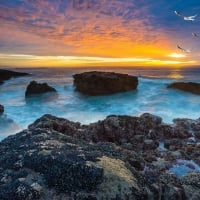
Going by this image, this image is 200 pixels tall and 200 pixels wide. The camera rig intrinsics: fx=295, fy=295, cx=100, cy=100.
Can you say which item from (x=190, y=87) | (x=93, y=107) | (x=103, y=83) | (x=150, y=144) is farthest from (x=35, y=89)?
(x=150, y=144)

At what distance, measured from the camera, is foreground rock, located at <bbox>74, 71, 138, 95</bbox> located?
107 feet

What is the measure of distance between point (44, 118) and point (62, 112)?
12.0 m

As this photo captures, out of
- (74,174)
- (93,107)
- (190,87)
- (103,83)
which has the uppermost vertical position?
(74,174)

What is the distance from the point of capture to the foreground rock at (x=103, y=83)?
107ft

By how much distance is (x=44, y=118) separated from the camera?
42.6ft

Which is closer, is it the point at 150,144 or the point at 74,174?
the point at 74,174

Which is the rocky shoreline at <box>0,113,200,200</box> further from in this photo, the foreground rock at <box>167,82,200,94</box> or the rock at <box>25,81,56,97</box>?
the foreground rock at <box>167,82,200,94</box>

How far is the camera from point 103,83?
32781 millimetres

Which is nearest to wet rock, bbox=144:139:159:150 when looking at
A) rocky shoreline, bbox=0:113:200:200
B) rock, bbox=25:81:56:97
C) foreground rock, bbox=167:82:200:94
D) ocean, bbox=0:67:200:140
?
rocky shoreline, bbox=0:113:200:200

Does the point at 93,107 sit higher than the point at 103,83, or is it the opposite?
the point at 103,83

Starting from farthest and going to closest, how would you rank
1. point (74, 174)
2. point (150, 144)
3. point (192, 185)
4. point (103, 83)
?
Result: point (103, 83), point (150, 144), point (192, 185), point (74, 174)

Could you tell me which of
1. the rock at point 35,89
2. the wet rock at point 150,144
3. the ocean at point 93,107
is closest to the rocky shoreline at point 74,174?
the wet rock at point 150,144

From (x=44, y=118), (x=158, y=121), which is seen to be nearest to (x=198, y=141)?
(x=158, y=121)

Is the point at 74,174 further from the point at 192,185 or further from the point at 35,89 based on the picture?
the point at 35,89
